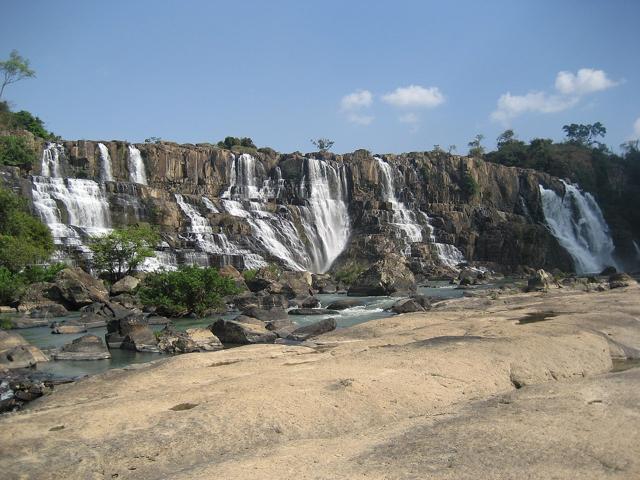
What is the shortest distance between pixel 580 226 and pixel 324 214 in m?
33.1

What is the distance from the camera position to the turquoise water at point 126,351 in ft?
51.5

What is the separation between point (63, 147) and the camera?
186 ft

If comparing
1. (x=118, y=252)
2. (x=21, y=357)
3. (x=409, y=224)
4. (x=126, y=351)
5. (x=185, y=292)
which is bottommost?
(x=126, y=351)

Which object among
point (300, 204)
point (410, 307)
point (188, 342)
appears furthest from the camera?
point (300, 204)

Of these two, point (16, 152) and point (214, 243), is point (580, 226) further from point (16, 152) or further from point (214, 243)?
point (16, 152)

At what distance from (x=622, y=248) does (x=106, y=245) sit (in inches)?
2462

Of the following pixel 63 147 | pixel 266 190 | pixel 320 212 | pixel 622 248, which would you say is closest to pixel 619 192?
pixel 622 248

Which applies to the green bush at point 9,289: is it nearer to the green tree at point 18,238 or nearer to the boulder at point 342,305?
the green tree at point 18,238

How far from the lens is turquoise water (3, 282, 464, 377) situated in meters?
15.7

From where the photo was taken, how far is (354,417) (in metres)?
7.88

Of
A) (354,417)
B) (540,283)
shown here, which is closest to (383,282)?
(540,283)

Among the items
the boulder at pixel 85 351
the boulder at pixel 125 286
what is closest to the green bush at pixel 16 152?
the boulder at pixel 125 286

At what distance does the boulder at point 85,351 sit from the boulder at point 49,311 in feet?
38.8

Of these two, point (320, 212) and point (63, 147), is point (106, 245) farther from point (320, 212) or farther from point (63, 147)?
point (320, 212)
